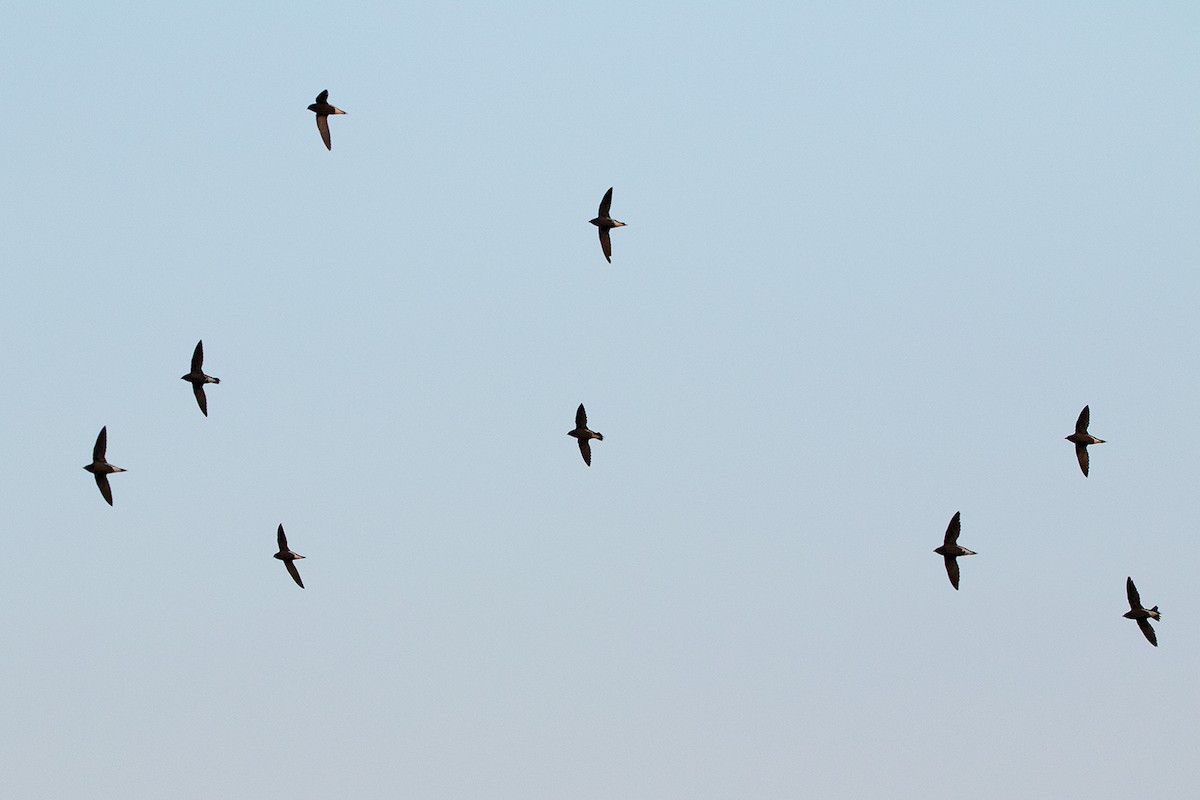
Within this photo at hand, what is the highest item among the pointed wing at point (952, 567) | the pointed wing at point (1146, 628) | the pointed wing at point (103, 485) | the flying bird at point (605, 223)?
the flying bird at point (605, 223)

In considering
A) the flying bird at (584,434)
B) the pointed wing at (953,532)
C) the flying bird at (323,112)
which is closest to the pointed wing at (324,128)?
the flying bird at (323,112)

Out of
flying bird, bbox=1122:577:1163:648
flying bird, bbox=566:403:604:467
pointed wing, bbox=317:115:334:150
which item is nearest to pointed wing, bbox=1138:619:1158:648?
flying bird, bbox=1122:577:1163:648

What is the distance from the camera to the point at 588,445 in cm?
7900

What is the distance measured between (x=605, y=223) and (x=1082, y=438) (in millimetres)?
21374

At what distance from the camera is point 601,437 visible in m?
79.1

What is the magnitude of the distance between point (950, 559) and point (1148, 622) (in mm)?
8249

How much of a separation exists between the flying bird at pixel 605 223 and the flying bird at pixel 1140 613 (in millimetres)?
24838

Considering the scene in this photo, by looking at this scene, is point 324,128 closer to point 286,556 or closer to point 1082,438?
point 286,556

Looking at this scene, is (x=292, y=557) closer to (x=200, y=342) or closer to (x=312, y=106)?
(x=200, y=342)

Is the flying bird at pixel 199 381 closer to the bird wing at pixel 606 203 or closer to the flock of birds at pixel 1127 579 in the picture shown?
the bird wing at pixel 606 203

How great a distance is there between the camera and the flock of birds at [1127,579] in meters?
74.1

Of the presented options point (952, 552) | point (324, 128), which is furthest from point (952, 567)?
point (324, 128)

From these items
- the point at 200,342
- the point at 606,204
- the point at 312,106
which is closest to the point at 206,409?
the point at 200,342

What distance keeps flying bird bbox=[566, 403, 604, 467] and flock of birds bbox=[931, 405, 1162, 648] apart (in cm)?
1504
